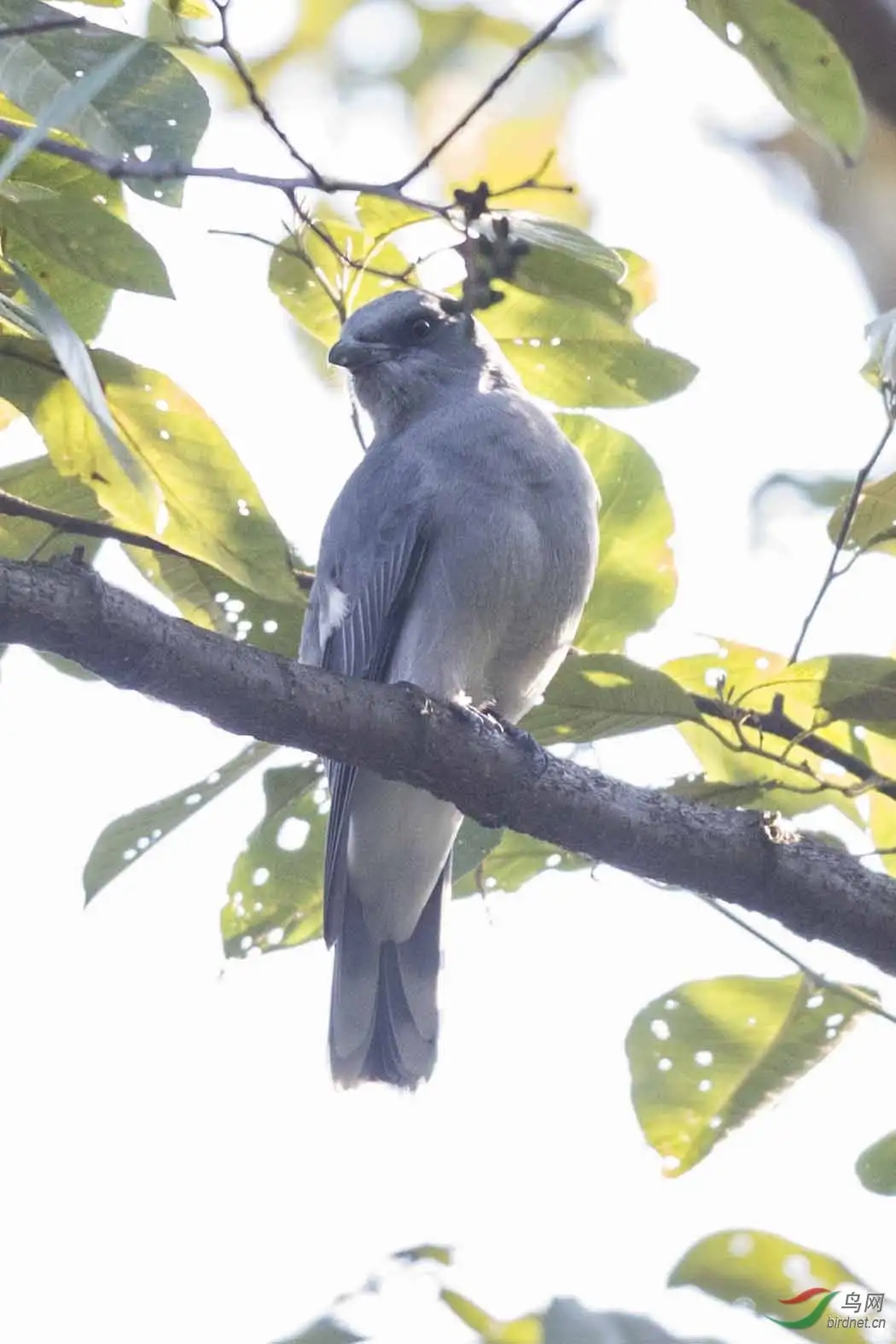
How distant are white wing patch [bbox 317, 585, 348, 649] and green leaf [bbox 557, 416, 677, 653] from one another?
3.00ft

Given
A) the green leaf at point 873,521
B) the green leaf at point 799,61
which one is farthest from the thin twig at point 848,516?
the green leaf at point 799,61

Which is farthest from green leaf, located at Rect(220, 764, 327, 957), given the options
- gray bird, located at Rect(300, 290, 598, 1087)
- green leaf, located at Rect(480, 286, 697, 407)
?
green leaf, located at Rect(480, 286, 697, 407)

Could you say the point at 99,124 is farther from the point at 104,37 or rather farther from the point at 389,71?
the point at 389,71

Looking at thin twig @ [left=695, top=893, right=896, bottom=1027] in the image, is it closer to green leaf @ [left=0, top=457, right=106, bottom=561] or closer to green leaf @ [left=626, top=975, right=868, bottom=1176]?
green leaf @ [left=626, top=975, right=868, bottom=1176]

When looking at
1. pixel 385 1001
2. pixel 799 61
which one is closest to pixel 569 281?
pixel 799 61

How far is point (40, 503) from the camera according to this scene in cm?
342

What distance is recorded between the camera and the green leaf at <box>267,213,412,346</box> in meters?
3.62

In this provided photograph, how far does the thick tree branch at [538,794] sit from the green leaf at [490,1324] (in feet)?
4.92

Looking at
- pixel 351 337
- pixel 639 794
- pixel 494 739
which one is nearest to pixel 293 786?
pixel 494 739

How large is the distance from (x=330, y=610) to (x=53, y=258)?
1.72 metres

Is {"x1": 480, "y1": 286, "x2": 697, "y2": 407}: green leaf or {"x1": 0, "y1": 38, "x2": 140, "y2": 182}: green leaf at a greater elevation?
{"x1": 480, "y1": 286, "x2": 697, "y2": 407}: green leaf

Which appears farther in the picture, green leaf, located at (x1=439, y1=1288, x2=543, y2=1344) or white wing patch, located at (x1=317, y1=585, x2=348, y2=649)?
white wing patch, located at (x1=317, y1=585, x2=348, y2=649)

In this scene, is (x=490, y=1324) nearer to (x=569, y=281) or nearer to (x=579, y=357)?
(x=569, y=281)

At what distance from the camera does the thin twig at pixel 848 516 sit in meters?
3.13
